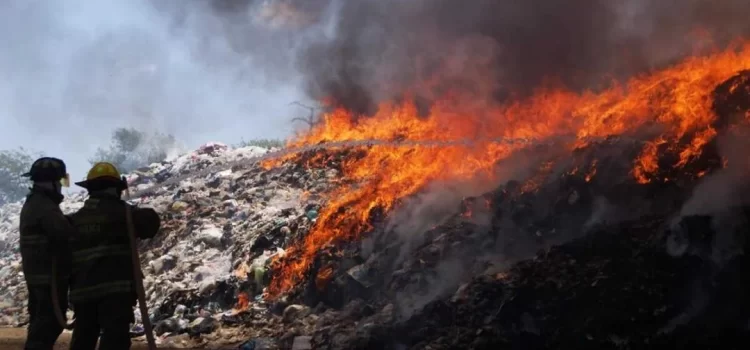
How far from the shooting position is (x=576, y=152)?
8.73 metres

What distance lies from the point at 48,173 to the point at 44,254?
72 centimetres

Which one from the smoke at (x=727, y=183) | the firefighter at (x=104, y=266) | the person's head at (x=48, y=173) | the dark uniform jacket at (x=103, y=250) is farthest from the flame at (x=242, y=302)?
the smoke at (x=727, y=183)

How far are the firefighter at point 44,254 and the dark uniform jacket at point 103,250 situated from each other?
2.49 feet

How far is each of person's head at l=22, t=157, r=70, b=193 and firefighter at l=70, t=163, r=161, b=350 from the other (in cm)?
104

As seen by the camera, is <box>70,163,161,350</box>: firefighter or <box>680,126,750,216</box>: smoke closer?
<box>70,163,161,350</box>: firefighter

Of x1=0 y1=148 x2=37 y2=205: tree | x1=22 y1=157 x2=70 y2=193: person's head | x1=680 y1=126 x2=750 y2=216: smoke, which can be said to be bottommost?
x1=680 y1=126 x2=750 y2=216: smoke

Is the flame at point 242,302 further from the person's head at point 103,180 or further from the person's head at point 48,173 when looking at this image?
the person's head at point 103,180

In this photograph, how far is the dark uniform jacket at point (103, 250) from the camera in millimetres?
4359

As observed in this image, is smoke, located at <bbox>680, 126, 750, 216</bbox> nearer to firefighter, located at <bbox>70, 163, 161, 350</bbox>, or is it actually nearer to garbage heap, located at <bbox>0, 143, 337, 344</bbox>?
firefighter, located at <bbox>70, 163, 161, 350</bbox>

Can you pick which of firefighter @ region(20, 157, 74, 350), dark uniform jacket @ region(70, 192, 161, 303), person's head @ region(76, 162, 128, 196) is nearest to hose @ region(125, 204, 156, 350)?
dark uniform jacket @ region(70, 192, 161, 303)

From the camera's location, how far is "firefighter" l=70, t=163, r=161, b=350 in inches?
171

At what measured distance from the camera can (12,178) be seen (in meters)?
30.9

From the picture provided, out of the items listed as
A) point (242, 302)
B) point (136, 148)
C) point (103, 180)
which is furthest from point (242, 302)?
point (136, 148)

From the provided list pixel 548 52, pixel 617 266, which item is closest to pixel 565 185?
pixel 617 266
